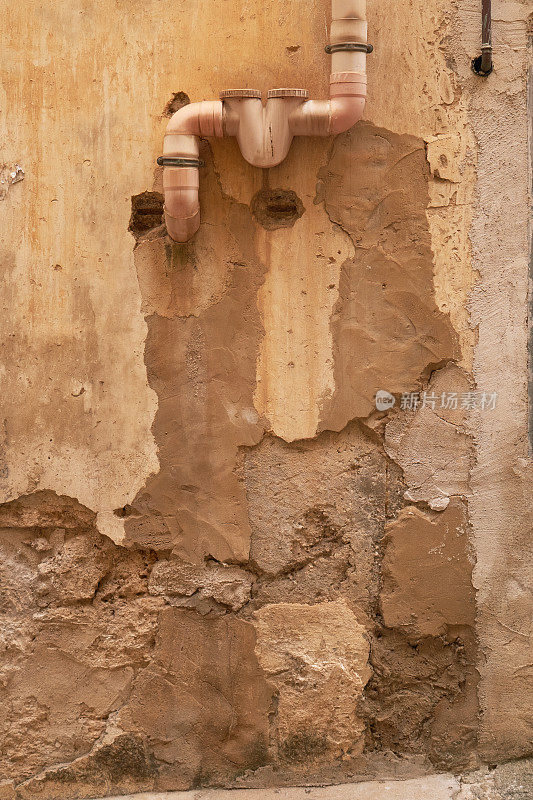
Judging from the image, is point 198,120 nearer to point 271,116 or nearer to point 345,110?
point 271,116

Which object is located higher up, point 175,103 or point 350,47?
point 350,47

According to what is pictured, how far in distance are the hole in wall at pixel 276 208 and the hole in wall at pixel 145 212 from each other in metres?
0.38

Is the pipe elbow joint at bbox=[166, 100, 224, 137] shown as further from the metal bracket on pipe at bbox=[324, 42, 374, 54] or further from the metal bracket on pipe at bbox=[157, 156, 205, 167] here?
the metal bracket on pipe at bbox=[324, 42, 374, 54]

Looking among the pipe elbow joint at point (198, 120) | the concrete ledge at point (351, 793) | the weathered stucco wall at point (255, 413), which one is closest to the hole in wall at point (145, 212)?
the weathered stucco wall at point (255, 413)

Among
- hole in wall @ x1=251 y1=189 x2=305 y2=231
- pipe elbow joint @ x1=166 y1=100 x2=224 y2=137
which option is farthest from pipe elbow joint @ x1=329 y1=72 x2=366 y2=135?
pipe elbow joint @ x1=166 y1=100 x2=224 y2=137

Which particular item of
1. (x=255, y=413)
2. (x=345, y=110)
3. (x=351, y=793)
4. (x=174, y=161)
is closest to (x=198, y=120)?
(x=174, y=161)

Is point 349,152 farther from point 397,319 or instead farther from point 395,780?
point 395,780

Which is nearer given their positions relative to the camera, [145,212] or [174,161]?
[174,161]

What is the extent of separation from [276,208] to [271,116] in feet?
1.16

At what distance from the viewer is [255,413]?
9.11 feet

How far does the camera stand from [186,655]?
279 centimetres

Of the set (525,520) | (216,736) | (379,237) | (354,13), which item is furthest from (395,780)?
(354,13)

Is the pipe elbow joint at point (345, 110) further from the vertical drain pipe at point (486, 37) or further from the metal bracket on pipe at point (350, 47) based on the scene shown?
the vertical drain pipe at point (486, 37)

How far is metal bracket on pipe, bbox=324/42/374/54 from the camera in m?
2.54
